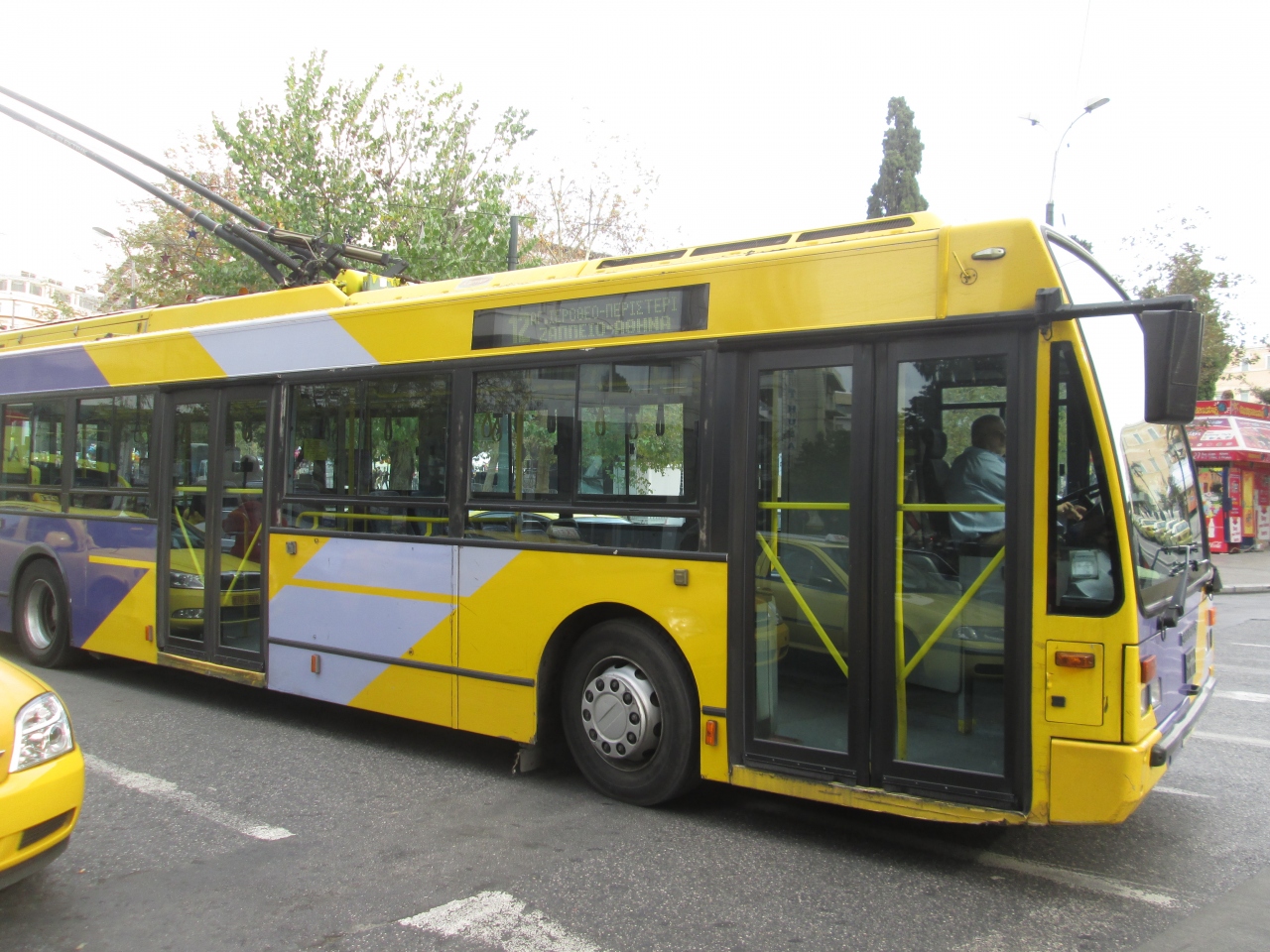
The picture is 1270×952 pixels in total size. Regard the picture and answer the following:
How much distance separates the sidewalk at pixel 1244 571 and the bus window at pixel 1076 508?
1309 centimetres

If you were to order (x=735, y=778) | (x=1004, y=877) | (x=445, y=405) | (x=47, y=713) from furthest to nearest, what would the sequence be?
1. (x=445, y=405)
2. (x=735, y=778)
3. (x=1004, y=877)
4. (x=47, y=713)

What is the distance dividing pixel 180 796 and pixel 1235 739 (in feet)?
22.3

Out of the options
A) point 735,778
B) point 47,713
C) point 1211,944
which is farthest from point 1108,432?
point 47,713

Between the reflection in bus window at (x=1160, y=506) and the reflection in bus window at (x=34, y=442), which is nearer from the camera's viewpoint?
the reflection in bus window at (x=1160, y=506)

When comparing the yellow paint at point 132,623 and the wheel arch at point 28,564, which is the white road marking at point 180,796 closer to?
the yellow paint at point 132,623

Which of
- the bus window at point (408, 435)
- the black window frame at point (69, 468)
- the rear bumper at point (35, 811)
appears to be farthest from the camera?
the black window frame at point (69, 468)

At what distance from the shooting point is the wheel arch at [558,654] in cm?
538

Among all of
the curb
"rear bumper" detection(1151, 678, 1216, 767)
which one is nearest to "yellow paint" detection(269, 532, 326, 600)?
"rear bumper" detection(1151, 678, 1216, 767)

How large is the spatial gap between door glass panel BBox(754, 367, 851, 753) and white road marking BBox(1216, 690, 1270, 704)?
549 cm

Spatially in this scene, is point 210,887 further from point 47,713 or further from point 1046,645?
point 1046,645

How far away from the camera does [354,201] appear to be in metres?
16.8

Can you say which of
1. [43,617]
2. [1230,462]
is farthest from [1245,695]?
[1230,462]

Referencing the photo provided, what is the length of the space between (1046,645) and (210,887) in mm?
3668

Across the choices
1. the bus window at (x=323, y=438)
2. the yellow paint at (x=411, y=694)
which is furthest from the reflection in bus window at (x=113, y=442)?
the yellow paint at (x=411, y=694)
